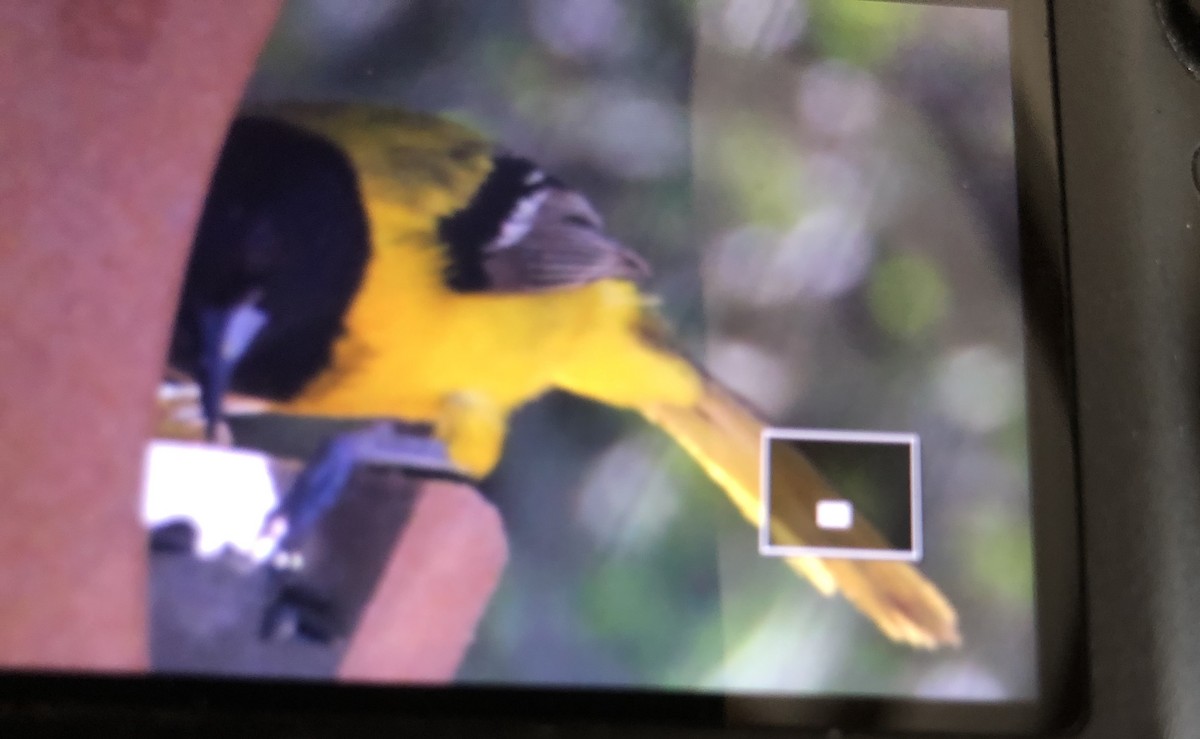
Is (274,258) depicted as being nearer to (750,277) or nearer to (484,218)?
(484,218)

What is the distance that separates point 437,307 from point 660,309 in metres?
0.08

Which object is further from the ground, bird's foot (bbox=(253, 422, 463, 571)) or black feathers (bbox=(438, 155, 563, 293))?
black feathers (bbox=(438, 155, 563, 293))

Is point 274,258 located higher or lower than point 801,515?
higher

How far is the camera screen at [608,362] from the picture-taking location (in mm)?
384

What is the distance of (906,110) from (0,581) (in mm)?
380

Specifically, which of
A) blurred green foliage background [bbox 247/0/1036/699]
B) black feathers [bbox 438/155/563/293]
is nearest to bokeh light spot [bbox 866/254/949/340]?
blurred green foliage background [bbox 247/0/1036/699]

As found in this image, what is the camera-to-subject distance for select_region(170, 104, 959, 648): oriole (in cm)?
39

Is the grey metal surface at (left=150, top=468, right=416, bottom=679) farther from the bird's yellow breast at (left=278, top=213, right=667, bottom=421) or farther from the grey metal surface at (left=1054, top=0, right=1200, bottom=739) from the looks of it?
the grey metal surface at (left=1054, top=0, right=1200, bottom=739)

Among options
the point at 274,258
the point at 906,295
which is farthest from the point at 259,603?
the point at 906,295

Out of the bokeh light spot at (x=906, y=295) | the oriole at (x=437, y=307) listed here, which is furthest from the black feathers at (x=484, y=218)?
the bokeh light spot at (x=906, y=295)

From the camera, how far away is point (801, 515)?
0.40m

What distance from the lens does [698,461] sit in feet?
1.30

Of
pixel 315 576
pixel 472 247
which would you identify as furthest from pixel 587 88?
pixel 315 576

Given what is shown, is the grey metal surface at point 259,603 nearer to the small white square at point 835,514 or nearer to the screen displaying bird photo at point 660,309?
the screen displaying bird photo at point 660,309
